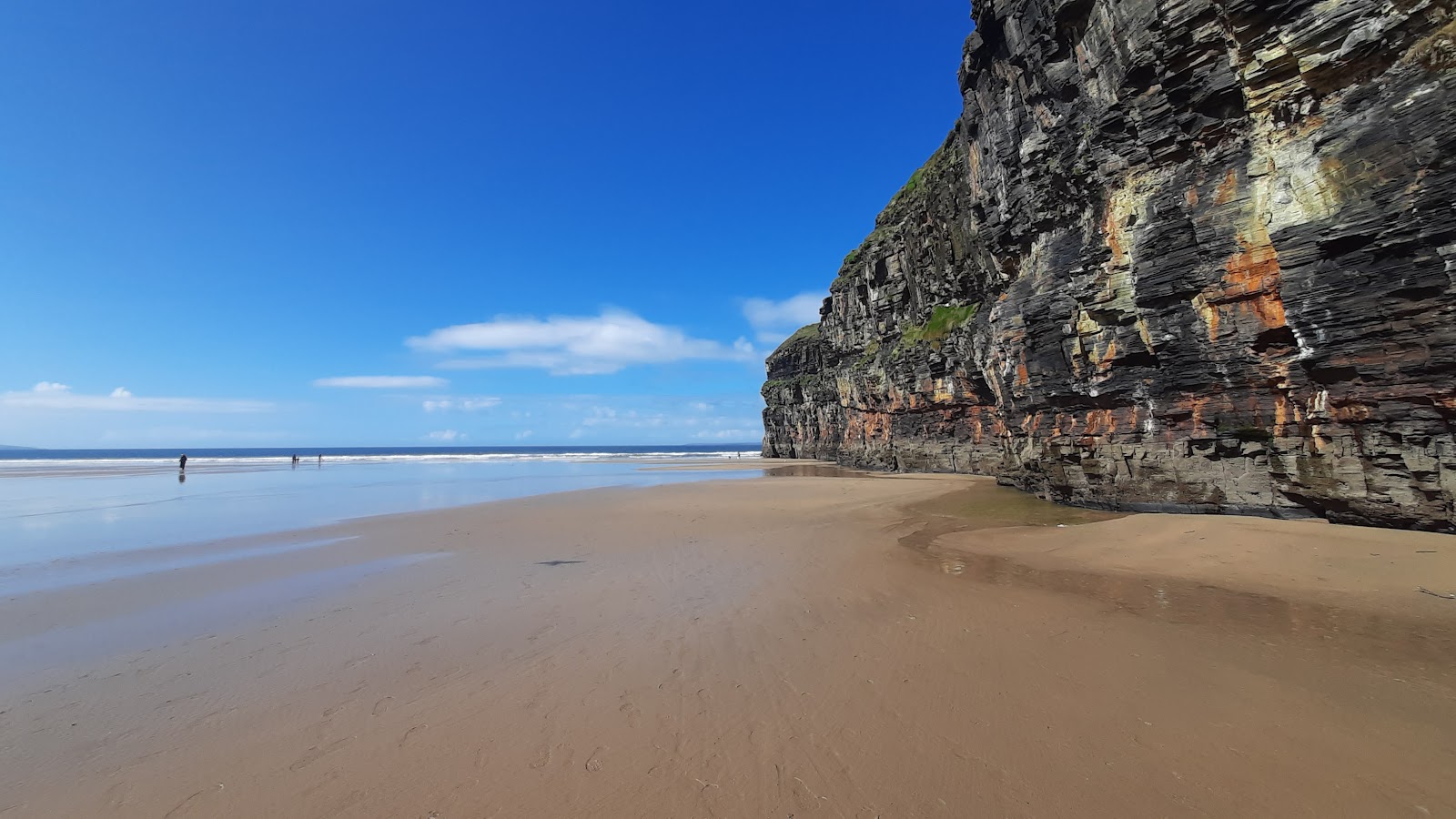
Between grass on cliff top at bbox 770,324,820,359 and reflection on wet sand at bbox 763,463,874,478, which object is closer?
reflection on wet sand at bbox 763,463,874,478

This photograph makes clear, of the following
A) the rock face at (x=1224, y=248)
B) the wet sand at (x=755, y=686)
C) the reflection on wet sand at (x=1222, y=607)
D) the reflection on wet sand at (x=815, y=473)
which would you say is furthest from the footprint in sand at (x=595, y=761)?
the reflection on wet sand at (x=815, y=473)

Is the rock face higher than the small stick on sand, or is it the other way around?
the rock face

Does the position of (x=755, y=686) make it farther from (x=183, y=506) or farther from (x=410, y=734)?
(x=183, y=506)

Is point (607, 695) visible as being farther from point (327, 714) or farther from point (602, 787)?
point (327, 714)

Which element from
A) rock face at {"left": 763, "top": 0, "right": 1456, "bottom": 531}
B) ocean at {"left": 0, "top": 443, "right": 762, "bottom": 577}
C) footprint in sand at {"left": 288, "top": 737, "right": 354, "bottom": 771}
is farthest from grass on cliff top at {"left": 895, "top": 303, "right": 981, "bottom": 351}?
footprint in sand at {"left": 288, "top": 737, "right": 354, "bottom": 771}

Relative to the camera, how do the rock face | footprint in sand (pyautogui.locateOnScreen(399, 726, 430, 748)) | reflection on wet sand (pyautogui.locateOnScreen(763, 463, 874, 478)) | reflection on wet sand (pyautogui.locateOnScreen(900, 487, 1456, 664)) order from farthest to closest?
reflection on wet sand (pyautogui.locateOnScreen(763, 463, 874, 478)) < the rock face < reflection on wet sand (pyautogui.locateOnScreen(900, 487, 1456, 664)) < footprint in sand (pyautogui.locateOnScreen(399, 726, 430, 748))

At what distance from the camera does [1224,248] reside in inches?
607

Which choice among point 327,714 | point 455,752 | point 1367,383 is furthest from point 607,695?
point 1367,383

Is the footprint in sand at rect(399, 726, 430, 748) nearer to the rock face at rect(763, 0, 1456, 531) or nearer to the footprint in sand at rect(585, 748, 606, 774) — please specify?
the footprint in sand at rect(585, 748, 606, 774)

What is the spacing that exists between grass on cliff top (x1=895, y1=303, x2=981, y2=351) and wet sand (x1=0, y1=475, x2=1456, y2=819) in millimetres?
28549

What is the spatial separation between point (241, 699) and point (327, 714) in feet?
4.11

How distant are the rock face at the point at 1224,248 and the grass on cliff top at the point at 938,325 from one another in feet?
38.8

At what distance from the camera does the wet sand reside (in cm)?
421

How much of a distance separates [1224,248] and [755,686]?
18115 mm
